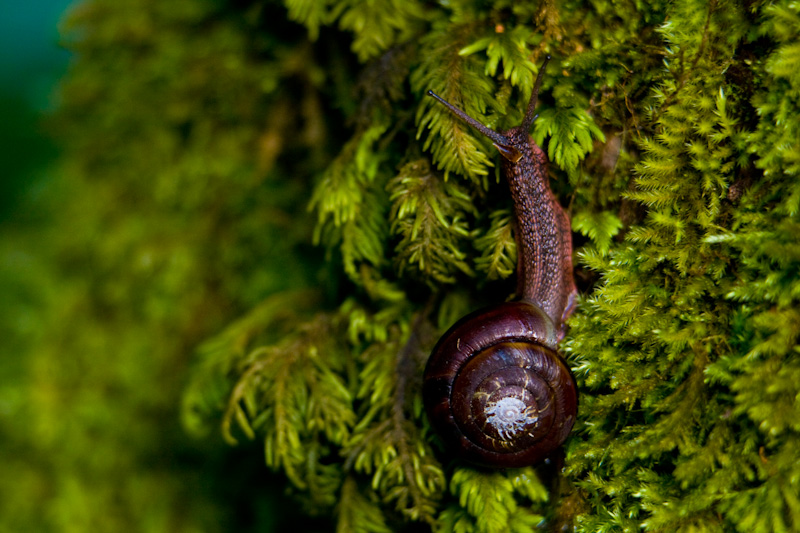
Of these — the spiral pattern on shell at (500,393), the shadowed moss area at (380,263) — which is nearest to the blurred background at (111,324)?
the shadowed moss area at (380,263)

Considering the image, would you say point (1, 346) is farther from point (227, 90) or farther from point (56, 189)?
point (227, 90)

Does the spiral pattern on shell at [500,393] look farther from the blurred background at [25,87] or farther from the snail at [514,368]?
the blurred background at [25,87]

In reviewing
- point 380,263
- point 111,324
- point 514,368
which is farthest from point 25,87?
point 514,368

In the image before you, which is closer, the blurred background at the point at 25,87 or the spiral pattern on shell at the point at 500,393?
the spiral pattern on shell at the point at 500,393

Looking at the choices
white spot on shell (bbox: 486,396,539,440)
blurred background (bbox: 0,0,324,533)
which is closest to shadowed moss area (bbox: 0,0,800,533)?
blurred background (bbox: 0,0,324,533)

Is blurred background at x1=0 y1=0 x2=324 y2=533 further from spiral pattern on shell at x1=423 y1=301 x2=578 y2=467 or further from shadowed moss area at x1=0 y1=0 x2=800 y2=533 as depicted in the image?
spiral pattern on shell at x1=423 y1=301 x2=578 y2=467

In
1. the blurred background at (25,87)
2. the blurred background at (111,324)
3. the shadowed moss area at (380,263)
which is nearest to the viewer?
the shadowed moss area at (380,263)

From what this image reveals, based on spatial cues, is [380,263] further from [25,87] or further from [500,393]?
[25,87]

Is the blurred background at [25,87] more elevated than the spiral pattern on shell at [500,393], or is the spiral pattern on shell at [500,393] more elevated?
the blurred background at [25,87]
